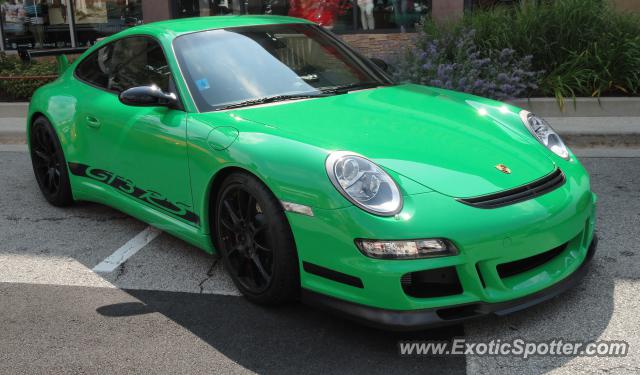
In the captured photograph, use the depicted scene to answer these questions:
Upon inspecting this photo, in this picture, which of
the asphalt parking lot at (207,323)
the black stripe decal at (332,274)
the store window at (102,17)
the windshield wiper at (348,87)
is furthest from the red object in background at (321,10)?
the black stripe decal at (332,274)

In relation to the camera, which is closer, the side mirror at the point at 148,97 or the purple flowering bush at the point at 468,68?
the side mirror at the point at 148,97

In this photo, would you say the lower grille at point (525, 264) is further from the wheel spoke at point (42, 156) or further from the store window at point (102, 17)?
the store window at point (102, 17)

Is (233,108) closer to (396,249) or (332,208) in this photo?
(332,208)

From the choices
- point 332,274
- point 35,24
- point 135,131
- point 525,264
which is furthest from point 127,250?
point 35,24

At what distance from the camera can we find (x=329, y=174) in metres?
3.26

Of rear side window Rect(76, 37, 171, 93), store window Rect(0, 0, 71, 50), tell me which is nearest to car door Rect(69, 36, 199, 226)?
rear side window Rect(76, 37, 171, 93)

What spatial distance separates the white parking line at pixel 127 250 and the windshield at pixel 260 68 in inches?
48.3

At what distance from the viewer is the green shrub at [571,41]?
8.02 meters

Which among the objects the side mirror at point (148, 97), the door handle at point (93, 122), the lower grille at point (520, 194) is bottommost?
the lower grille at point (520, 194)

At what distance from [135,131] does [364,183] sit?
1.83 m

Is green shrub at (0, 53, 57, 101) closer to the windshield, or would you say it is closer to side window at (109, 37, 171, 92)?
side window at (109, 37, 171, 92)

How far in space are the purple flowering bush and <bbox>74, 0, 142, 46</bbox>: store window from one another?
6.37m

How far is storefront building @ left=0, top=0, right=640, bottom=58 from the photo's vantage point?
11.4 metres

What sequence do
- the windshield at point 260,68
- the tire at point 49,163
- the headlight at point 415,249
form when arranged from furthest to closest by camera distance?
1. the tire at point 49,163
2. the windshield at point 260,68
3. the headlight at point 415,249
